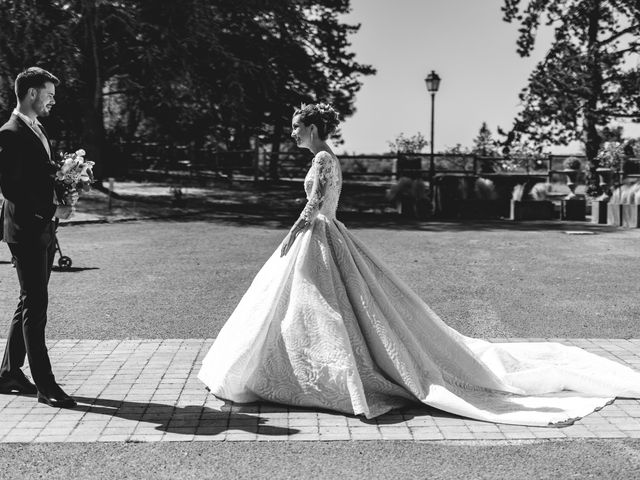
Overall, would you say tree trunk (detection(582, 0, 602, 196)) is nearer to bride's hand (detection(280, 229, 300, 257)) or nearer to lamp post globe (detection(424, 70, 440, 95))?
lamp post globe (detection(424, 70, 440, 95))

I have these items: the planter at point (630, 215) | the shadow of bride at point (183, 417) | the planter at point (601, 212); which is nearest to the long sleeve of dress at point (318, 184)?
the shadow of bride at point (183, 417)

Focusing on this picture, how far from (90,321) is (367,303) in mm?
4087

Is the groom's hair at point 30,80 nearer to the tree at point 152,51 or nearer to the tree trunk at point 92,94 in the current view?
the tree at point 152,51

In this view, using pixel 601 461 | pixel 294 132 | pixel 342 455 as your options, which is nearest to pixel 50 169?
pixel 294 132

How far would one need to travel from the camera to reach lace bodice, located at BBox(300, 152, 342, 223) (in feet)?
20.7

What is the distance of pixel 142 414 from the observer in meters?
5.70

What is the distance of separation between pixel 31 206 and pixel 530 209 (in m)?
21.1

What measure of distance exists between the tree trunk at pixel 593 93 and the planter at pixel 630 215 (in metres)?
9.10

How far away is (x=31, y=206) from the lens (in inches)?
229

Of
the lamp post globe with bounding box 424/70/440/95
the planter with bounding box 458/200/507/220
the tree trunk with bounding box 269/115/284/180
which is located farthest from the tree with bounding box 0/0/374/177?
the planter with bounding box 458/200/507/220

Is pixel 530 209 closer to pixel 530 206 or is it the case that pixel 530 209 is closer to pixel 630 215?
pixel 530 206

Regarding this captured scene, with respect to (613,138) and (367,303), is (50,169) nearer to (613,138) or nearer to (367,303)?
(367,303)

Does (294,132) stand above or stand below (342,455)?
above

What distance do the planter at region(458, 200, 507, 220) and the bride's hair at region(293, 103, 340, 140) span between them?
19996 mm
